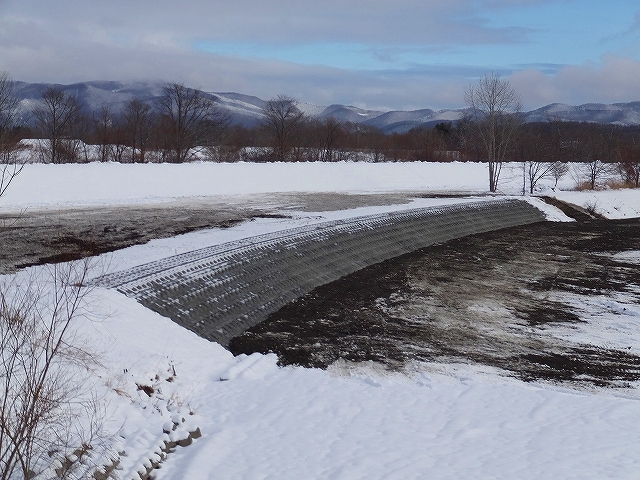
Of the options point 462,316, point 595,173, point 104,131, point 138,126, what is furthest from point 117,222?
point 138,126

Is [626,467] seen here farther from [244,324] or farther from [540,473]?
[244,324]

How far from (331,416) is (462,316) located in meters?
4.76

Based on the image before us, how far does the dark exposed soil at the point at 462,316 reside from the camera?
8766mm

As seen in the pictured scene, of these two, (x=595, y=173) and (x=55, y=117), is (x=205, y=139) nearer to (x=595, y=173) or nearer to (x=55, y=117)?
(x=55, y=117)

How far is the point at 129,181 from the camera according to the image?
88.3ft

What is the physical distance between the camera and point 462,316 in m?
11.0

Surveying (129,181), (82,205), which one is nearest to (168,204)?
(82,205)

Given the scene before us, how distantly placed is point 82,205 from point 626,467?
19.5 meters

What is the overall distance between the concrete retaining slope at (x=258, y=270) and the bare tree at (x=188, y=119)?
37.8 metres

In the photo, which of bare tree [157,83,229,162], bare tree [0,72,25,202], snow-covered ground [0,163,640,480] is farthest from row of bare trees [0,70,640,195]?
snow-covered ground [0,163,640,480]

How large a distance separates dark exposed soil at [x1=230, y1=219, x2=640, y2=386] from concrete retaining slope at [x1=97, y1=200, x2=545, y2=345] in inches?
14.2

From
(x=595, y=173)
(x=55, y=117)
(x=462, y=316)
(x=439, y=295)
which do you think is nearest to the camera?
(x=462, y=316)

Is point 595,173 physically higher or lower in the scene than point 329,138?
lower

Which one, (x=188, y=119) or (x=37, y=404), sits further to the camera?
(x=188, y=119)
